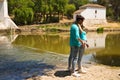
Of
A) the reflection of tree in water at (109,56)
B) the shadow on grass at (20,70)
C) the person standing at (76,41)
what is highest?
the person standing at (76,41)

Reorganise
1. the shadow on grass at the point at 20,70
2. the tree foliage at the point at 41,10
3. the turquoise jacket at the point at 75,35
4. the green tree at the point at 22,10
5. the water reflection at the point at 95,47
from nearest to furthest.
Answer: the turquoise jacket at the point at 75,35 → the shadow on grass at the point at 20,70 → the water reflection at the point at 95,47 → the green tree at the point at 22,10 → the tree foliage at the point at 41,10

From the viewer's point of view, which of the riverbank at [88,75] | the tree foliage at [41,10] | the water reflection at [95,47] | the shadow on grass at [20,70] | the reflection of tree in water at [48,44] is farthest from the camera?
the tree foliage at [41,10]

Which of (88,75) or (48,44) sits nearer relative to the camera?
(88,75)

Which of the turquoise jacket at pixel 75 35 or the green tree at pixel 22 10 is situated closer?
the turquoise jacket at pixel 75 35

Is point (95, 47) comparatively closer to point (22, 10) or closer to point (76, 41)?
point (76, 41)

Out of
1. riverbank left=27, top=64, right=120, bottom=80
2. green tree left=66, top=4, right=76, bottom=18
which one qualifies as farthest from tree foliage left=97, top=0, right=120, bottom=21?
riverbank left=27, top=64, right=120, bottom=80

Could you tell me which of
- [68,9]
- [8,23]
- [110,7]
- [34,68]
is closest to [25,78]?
[34,68]

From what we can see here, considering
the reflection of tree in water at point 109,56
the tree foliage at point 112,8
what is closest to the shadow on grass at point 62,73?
the reflection of tree in water at point 109,56

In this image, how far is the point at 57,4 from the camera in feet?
162

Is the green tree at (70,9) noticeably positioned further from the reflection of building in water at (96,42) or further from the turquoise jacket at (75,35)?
the turquoise jacket at (75,35)

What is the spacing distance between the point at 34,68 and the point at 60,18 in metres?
43.9

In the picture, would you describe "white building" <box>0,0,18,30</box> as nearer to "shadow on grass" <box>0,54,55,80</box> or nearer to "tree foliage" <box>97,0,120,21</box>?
"tree foliage" <box>97,0,120,21</box>

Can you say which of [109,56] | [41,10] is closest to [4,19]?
[41,10]

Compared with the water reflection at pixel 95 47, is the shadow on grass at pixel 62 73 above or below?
above
